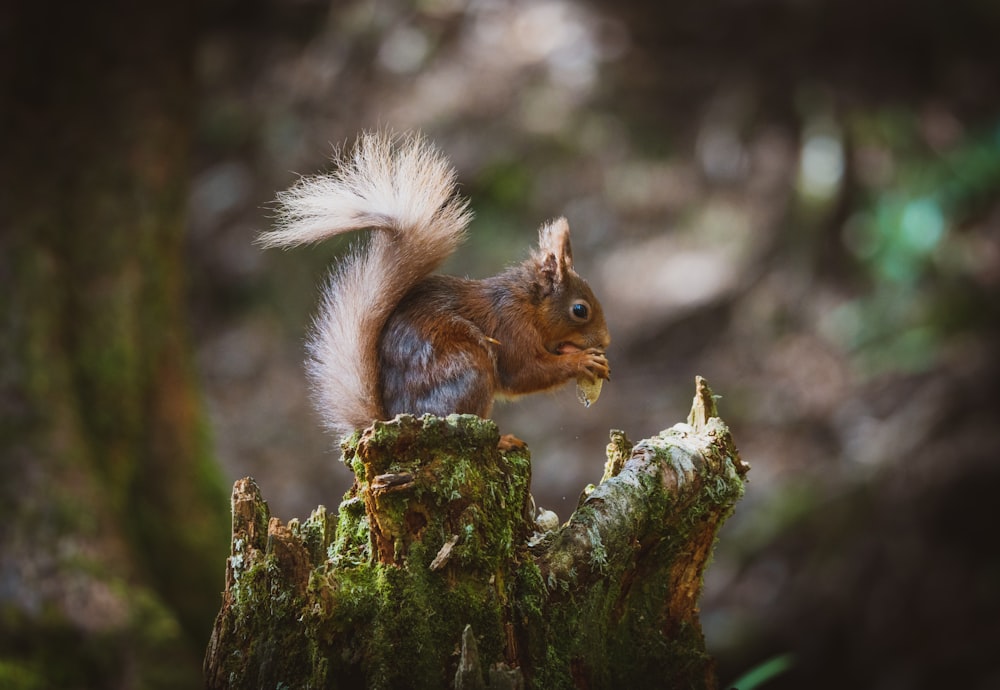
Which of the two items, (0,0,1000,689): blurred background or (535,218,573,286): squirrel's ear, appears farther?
(0,0,1000,689): blurred background

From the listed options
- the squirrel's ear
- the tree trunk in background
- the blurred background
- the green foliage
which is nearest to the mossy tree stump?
the squirrel's ear

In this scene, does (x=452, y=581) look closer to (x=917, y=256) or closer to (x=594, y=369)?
(x=594, y=369)

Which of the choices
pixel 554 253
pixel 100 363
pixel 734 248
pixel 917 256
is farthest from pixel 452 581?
pixel 734 248

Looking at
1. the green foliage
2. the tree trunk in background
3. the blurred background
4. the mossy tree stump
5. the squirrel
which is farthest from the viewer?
the green foliage

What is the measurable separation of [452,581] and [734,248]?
246 inches

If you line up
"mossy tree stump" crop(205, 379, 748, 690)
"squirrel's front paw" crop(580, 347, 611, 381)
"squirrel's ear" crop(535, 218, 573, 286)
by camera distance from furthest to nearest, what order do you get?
"squirrel's ear" crop(535, 218, 573, 286) → "squirrel's front paw" crop(580, 347, 611, 381) → "mossy tree stump" crop(205, 379, 748, 690)

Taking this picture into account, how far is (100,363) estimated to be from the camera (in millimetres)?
3943

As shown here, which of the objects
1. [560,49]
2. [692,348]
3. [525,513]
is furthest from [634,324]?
[525,513]

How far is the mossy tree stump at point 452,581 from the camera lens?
6.34 feet

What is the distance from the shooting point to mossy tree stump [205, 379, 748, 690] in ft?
6.34

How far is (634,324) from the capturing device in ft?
24.9

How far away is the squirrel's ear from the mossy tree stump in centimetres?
82

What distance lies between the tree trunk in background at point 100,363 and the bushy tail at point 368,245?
1480 millimetres

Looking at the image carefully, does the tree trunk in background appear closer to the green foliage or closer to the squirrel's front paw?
the squirrel's front paw
